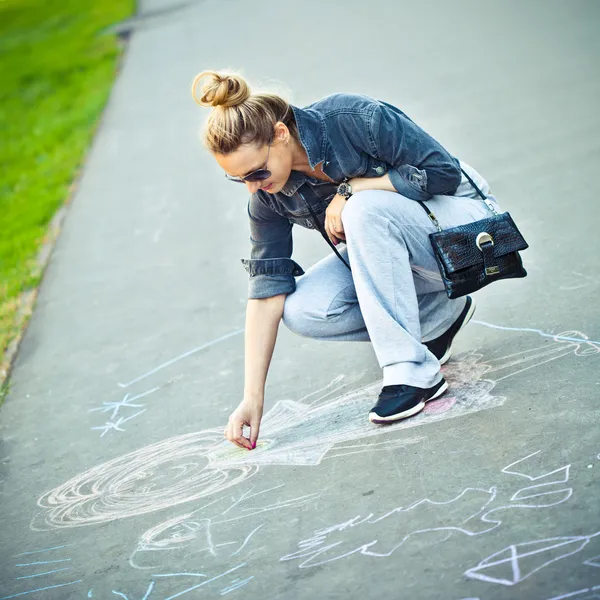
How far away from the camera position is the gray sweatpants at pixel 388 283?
2.89 meters

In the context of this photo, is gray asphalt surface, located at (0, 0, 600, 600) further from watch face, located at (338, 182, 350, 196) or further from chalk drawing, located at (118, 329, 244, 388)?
watch face, located at (338, 182, 350, 196)

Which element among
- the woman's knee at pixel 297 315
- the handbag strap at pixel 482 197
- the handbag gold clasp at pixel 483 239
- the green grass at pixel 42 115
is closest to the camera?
the handbag gold clasp at pixel 483 239

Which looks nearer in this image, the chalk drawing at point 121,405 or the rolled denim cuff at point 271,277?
the rolled denim cuff at point 271,277

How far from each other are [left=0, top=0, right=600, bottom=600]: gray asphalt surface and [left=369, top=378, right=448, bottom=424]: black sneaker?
0.14 ft

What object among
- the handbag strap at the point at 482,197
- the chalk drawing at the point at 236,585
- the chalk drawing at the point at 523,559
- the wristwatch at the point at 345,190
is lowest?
the chalk drawing at the point at 236,585

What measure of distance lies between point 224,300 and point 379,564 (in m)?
2.69

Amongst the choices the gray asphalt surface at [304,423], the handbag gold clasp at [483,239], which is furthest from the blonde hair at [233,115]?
the handbag gold clasp at [483,239]

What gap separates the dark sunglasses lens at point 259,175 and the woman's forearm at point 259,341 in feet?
1.56

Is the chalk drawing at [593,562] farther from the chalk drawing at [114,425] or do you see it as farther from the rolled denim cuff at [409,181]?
the chalk drawing at [114,425]

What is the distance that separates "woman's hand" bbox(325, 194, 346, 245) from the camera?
2945 mm

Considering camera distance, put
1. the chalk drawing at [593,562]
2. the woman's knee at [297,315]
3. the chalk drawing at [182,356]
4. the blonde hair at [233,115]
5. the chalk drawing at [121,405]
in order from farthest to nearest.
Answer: the chalk drawing at [182,356] → the chalk drawing at [121,405] → the woman's knee at [297,315] → the blonde hair at [233,115] → the chalk drawing at [593,562]

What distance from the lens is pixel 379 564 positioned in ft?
7.26

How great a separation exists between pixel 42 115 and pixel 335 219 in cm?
909

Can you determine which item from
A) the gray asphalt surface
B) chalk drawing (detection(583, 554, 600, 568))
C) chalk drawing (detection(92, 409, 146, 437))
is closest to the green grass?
the gray asphalt surface
